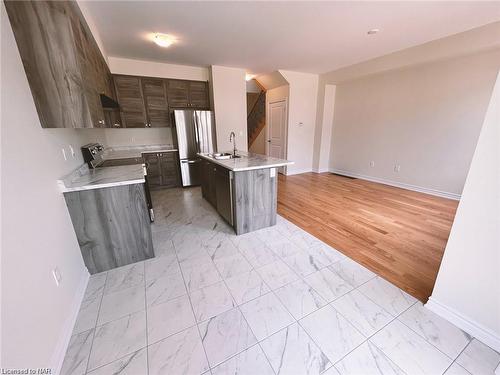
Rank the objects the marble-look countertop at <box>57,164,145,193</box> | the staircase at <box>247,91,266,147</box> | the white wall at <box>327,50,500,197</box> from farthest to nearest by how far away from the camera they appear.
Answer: the staircase at <box>247,91,266,147</box>, the white wall at <box>327,50,500,197</box>, the marble-look countertop at <box>57,164,145,193</box>

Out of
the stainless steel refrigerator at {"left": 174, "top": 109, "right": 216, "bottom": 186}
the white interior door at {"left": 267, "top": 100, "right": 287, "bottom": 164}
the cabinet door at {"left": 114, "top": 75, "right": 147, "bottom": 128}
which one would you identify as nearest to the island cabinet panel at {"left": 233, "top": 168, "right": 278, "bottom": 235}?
the stainless steel refrigerator at {"left": 174, "top": 109, "right": 216, "bottom": 186}

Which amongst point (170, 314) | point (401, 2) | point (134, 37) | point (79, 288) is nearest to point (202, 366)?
point (170, 314)

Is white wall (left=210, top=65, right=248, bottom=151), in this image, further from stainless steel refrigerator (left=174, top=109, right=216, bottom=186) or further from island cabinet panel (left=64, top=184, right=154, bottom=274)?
island cabinet panel (left=64, top=184, right=154, bottom=274)

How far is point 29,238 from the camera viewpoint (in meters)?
1.15

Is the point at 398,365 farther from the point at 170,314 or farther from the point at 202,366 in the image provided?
the point at 170,314

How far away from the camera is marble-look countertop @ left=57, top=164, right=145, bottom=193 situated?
1748 millimetres

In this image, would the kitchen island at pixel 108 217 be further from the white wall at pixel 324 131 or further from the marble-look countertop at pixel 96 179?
the white wall at pixel 324 131

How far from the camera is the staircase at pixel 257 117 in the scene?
7.13m

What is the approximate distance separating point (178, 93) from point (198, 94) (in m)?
0.44

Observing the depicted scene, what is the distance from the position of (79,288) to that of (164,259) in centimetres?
70

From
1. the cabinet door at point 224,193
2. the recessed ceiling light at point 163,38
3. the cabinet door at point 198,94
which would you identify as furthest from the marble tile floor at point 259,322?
the cabinet door at point 198,94

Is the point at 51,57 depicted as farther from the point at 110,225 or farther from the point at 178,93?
the point at 178,93

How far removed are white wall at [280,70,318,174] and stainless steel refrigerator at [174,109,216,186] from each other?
2.14 metres

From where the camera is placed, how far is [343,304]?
5.25 feet
